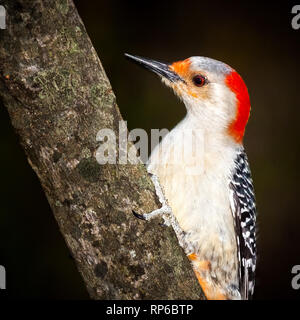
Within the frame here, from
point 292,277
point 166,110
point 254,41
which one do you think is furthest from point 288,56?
point 292,277

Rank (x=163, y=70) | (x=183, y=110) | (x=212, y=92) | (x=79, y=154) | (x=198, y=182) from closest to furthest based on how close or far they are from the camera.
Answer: (x=79, y=154) < (x=198, y=182) < (x=212, y=92) < (x=163, y=70) < (x=183, y=110)

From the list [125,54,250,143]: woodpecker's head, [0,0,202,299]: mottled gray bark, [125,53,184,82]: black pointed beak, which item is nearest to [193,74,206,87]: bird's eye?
[125,54,250,143]: woodpecker's head

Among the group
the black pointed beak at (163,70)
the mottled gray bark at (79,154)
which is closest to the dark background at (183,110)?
the black pointed beak at (163,70)

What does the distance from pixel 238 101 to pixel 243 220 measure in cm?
95

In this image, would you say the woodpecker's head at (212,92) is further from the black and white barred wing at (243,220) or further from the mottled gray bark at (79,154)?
the mottled gray bark at (79,154)

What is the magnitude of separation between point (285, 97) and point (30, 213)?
13.1ft

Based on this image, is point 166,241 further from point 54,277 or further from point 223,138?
point 54,277

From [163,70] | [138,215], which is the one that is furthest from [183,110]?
[138,215]

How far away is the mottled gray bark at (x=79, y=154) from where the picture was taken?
70.3 inches

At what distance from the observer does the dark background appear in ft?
18.8

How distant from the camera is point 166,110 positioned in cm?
613

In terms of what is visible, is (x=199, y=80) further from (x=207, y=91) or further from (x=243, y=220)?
(x=243, y=220)

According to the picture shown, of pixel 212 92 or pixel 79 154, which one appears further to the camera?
pixel 212 92

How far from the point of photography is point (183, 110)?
6098 millimetres
